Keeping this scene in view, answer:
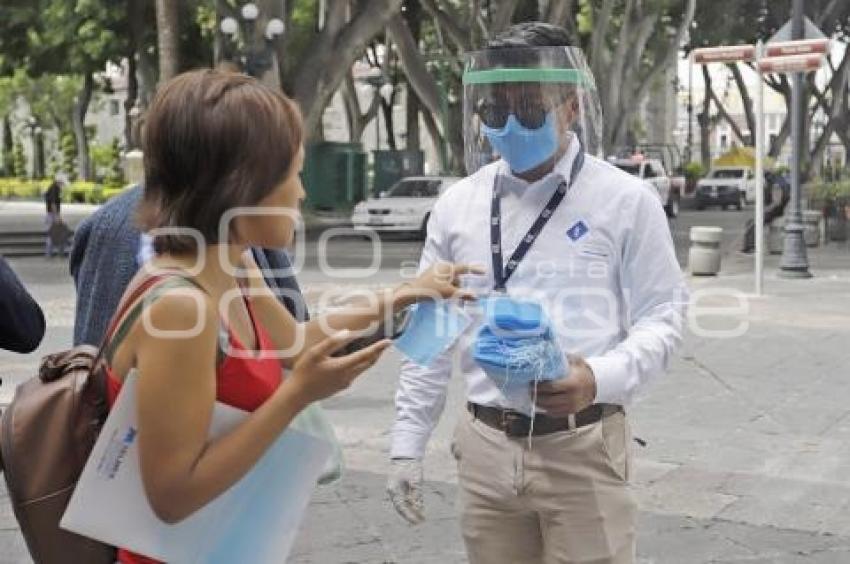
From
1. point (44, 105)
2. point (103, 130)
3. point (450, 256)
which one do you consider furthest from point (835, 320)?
point (103, 130)

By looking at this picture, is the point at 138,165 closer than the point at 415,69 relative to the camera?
Yes

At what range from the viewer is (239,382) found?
5.76 ft

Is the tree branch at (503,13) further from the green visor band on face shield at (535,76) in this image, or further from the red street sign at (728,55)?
the green visor band on face shield at (535,76)

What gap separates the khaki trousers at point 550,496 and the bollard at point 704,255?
13566 mm

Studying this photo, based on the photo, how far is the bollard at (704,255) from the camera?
15762 millimetres

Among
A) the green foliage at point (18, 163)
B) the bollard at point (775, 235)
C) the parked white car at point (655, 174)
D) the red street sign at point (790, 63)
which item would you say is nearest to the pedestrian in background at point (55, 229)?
the bollard at point (775, 235)

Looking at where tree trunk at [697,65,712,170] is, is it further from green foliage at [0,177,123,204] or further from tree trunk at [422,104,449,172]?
green foliage at [0,177,123,204]

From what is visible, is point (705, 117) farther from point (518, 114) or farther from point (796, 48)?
point (518, 114)

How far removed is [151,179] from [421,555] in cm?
310

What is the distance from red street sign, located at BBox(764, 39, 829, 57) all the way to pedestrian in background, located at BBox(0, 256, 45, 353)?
12061mm

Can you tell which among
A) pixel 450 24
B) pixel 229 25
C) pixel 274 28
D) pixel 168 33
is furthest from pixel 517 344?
pixel 450 24

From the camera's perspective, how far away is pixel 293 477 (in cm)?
186

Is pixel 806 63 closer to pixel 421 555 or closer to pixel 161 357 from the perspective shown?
pixel 421 555

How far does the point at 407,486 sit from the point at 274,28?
17.1m
